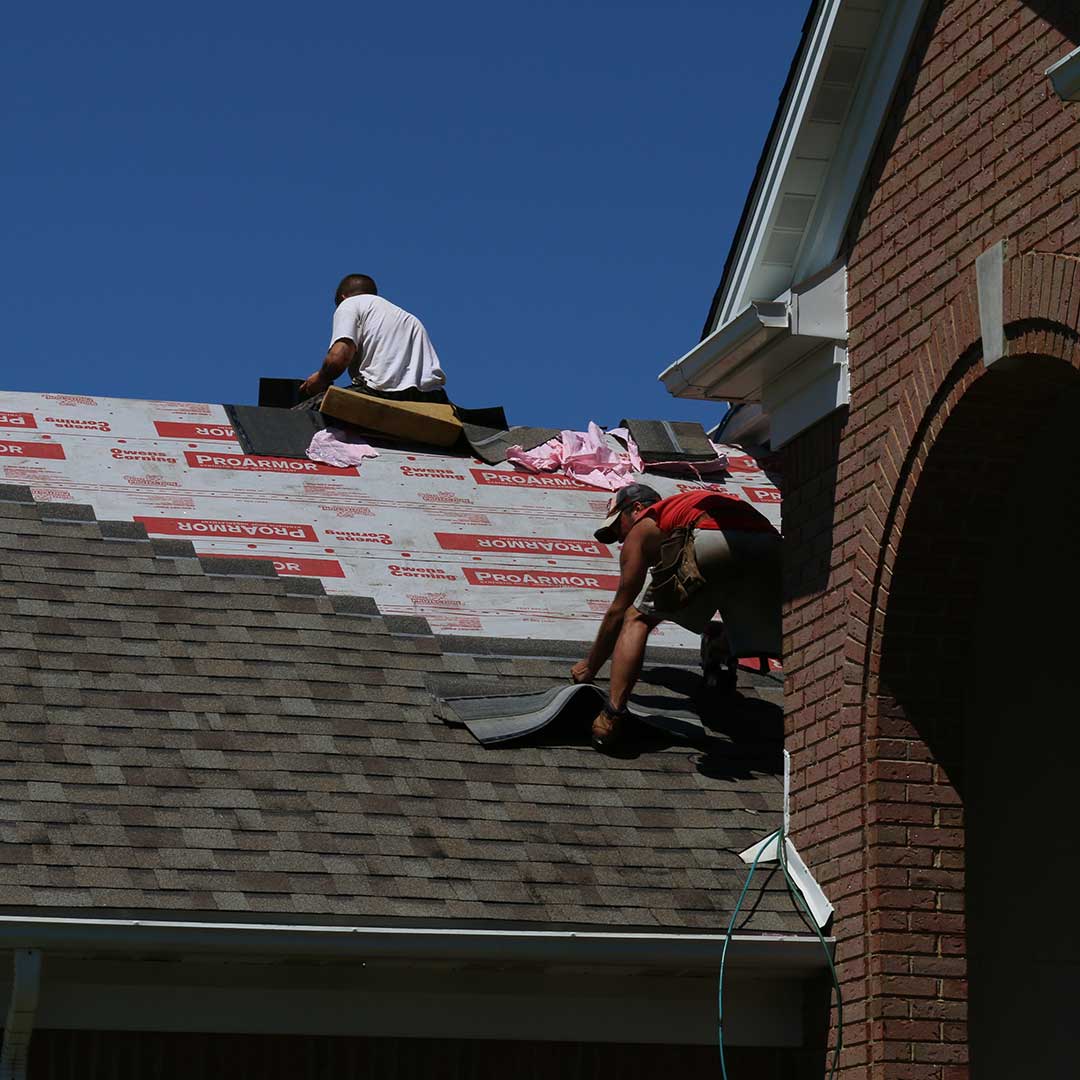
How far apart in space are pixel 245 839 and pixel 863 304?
11.6ft

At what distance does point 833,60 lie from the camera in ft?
28.2

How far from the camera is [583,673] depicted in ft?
31.4

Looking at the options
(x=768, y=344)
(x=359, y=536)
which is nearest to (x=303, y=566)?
(x=359, y=536)

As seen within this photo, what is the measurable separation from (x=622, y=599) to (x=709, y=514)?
0.60 m

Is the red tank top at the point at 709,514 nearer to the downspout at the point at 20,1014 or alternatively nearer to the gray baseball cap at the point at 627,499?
the gray baseball cap at the point at 627,499

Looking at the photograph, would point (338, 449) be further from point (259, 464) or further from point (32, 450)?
point (32, 450)

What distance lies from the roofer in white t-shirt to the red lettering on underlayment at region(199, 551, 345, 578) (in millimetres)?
2943

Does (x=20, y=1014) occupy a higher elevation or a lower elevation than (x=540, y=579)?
lower

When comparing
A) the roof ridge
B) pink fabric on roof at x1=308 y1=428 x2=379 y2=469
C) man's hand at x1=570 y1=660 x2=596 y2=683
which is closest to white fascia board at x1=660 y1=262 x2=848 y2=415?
man's hand at x1=570 y1=660 x2=596 y2=683

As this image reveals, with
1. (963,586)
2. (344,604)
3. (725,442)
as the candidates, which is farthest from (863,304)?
(725,442)

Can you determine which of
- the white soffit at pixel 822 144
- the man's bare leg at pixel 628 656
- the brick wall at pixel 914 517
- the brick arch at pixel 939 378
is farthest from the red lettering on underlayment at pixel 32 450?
the brick arch at pixel 939 378

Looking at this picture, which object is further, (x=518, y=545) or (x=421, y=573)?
(x=518, y=545)

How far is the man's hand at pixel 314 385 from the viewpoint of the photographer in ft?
44.0

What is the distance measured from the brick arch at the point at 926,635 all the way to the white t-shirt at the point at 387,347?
18.7 feet
